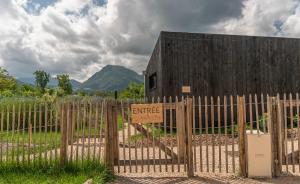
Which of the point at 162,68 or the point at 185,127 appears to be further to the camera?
the point at 162,68

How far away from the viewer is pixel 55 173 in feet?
19.9

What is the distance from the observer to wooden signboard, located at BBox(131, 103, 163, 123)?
6197 millimetres

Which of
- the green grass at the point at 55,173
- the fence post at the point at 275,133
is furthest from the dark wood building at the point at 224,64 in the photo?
the green grass at the point at 55,173

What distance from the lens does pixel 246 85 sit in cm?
1523

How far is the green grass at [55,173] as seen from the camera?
18.3 ft

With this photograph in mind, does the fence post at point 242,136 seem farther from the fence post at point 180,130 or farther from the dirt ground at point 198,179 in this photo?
the fence post at point 180,130

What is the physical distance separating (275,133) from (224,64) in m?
9.41

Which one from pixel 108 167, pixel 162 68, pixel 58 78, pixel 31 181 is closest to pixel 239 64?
pixel 162 68

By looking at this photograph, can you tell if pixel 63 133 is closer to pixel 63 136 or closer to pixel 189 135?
pixel 63 136

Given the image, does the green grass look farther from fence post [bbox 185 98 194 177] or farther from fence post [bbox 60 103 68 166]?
fence post [bbox 185 98 194 177]

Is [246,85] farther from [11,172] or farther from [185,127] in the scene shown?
[11,172]

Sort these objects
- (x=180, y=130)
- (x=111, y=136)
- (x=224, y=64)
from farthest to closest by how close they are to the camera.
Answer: (x=224, y=64) → (x=111, y=136) → (x=180, y=130)

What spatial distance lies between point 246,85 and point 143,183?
11361 mm

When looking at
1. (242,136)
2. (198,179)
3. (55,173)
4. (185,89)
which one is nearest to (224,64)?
(185,89)
